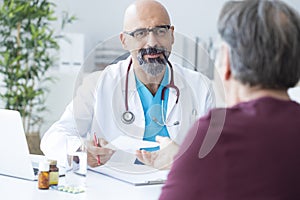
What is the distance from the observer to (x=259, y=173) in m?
1.10

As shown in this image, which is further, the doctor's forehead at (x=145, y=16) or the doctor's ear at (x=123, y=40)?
the doctor's forehead at (x=145, y=16)

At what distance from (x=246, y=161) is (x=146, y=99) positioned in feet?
2.93

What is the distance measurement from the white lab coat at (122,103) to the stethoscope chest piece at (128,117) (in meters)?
0.01

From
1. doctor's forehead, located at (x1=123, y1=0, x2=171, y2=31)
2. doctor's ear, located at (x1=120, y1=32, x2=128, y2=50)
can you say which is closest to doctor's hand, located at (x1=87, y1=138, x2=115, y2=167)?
doctor's ear, located at (x1=120, y1=32, x2=128, y2=50)

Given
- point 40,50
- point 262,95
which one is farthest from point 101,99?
point 40,50

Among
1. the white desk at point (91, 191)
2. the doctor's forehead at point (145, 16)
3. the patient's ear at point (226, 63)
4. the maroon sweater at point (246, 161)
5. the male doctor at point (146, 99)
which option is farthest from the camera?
the doctor's forehead at point (145, 16)

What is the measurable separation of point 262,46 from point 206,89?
832 millimetres

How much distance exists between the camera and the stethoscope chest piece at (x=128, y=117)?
194cm

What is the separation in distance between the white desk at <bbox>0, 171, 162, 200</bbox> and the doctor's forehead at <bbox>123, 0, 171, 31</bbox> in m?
0.61

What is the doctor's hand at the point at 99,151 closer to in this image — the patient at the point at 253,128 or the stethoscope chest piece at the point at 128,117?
the stethoscope chest piece at the point at 128,117

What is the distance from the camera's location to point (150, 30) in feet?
6.91

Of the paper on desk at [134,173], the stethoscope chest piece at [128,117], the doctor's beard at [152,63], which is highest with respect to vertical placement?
the doctor's beard at [152,63]

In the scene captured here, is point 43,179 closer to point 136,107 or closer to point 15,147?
point 15,147

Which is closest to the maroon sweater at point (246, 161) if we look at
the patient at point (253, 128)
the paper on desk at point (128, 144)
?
the patient at point (253, 128)
